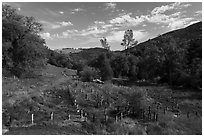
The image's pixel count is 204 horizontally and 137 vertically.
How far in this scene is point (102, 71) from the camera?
44.2 m

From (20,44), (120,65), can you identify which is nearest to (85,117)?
(20,44)

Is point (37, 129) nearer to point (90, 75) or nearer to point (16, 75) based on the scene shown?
point (16, 75)

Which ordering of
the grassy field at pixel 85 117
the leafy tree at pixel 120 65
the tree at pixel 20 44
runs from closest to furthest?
the grassy field at pixel 85 117 → the tree at pixel 20 44 → the leafy tree at pixel 120 65

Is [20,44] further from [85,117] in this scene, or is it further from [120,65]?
[120,65]

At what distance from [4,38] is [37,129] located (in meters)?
18.7

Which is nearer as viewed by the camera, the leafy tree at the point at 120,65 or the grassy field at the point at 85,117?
the grassy field at the point at 85,117

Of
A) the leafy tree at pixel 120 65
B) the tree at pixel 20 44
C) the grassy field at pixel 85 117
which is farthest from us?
the leafy tree at pixel 120 65

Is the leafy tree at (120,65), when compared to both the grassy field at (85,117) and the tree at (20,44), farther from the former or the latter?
the grassy field at (85,117)

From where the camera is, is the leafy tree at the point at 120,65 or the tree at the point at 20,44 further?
the leafy tree at the point at 120,65

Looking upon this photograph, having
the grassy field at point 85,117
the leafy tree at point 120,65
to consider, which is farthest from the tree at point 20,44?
the leafy tree at point 120,65

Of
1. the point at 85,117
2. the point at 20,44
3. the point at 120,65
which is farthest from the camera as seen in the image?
the point at 120,65

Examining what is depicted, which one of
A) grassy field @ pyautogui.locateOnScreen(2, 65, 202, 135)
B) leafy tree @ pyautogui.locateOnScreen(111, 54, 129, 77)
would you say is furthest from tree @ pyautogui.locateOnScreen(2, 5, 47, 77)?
leafy tree @ pyautogui.locateOnScreen(111, 54, 129, 77)

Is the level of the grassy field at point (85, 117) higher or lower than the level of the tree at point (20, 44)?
lower

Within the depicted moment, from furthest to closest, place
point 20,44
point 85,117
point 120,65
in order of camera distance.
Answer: point 120,65
point 20,44
point 85,117
